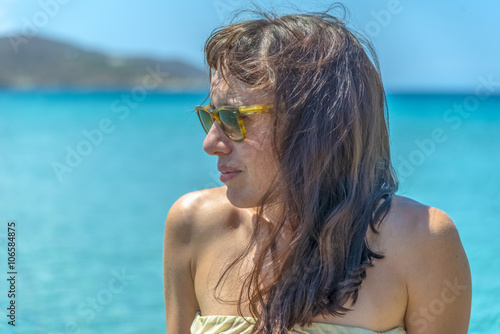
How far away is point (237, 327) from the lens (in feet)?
5.73

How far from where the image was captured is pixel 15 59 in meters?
63.0

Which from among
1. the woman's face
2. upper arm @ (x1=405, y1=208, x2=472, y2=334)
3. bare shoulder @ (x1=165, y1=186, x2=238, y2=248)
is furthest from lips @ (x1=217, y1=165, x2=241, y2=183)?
upper arm @ (x1=405, y1=208, x2=472, y2=334)

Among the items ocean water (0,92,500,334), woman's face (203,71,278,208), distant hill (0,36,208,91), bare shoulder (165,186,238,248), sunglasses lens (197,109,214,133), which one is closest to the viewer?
woman's face (203,71,278,208)

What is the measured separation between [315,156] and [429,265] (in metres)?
0.41

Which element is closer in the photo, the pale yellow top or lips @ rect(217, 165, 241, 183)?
the pale yellow top

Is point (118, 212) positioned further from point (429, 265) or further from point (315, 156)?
point (429, 265)

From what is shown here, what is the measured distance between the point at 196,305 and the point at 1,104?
39.6m

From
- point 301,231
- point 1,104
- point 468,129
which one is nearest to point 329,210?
point 301,231

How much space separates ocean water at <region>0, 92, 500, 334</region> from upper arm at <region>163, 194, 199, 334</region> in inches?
18.0

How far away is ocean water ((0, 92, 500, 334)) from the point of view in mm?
5344

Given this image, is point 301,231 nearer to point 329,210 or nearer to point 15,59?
point 329,210

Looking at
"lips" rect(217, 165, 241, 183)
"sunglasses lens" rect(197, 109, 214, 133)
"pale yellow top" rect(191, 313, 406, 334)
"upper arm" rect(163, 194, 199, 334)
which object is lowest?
"pale yellow top" rect(191, 313, 406, 334)

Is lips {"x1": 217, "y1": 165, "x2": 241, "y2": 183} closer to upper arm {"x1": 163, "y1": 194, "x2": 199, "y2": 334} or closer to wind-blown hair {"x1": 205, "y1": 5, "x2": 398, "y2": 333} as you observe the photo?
wind-blown hair {"x1": 205, "y1": 5, "x2": 398, "y2": 333}

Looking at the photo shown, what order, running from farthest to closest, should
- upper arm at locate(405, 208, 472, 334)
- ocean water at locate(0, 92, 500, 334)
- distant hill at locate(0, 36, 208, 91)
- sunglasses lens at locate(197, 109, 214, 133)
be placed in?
1. distant hill at locate(0, 36, 208, 91)
2. ocean water at locate(0, 92, 500, 334)
3. sunglasses lens at locate(197, 109, 214, 133)
4. upper arm at locate(405, 208, 472, 334)
